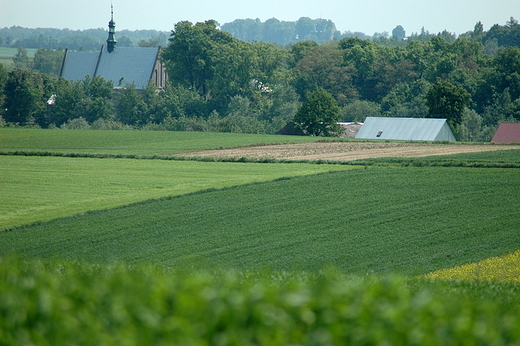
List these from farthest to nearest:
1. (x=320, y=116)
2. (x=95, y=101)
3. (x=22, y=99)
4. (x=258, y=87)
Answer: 1. (x=258, y=87)
2. (x=95, y=101)
3. (x=22, y=99)
4. (x=320, y=116)

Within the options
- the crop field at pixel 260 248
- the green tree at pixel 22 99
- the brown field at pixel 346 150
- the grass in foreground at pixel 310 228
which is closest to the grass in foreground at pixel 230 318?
the crop field at pixel 260 248

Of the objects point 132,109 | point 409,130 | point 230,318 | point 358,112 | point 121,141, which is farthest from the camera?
point 132,109

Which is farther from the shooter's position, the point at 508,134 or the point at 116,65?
the point at 116,65

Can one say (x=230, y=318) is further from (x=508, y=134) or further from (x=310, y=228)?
(x=508, y=134)

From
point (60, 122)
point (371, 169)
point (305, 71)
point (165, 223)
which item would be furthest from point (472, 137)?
point (165, 223)

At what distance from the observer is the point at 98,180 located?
40.4m

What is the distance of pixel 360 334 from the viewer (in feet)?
16.3

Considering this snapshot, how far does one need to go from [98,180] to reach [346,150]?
2508 centimetres

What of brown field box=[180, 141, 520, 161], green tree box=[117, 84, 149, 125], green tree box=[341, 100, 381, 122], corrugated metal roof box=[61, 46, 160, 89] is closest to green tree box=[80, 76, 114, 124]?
green tree box=[117, 84, 149, 125]

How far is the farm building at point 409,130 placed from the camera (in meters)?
77.1

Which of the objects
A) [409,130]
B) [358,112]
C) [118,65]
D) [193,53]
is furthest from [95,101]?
[409,130]

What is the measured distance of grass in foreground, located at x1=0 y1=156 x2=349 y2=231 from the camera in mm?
31781

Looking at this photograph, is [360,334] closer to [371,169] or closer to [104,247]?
[104,247]

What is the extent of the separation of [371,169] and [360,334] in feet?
119
